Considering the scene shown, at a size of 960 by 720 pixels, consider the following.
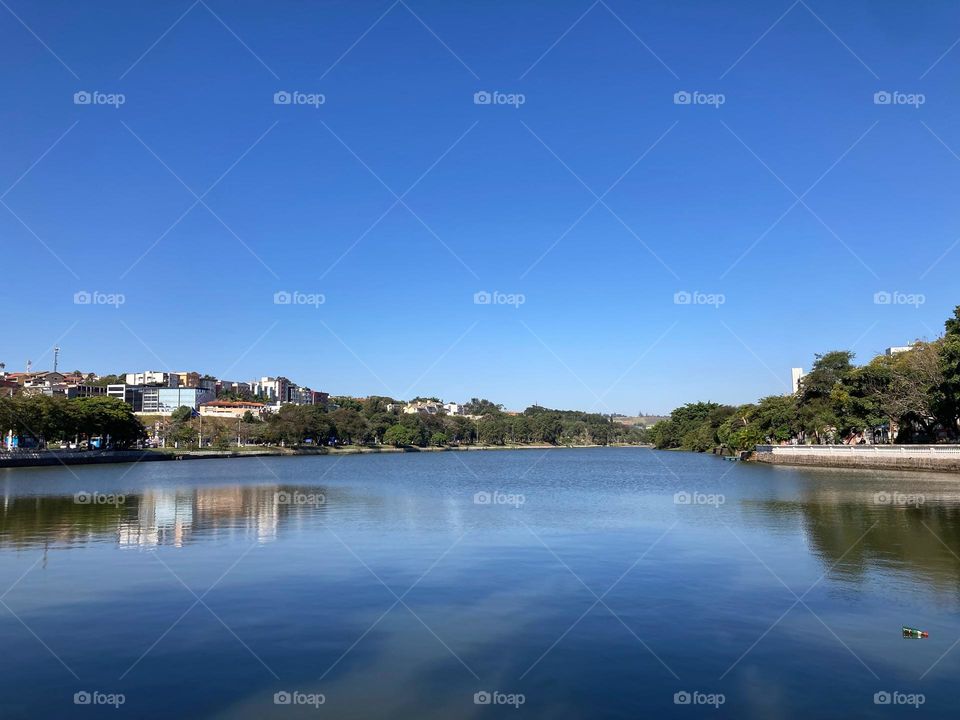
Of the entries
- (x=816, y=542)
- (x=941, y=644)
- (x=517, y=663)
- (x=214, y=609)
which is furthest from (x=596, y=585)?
(x=816, y=542)

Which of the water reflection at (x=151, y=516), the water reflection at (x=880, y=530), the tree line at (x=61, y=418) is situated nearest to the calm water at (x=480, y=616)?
the water reflection at (x=880, y=530)

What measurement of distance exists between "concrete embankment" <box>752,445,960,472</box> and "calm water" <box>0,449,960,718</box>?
2746cm

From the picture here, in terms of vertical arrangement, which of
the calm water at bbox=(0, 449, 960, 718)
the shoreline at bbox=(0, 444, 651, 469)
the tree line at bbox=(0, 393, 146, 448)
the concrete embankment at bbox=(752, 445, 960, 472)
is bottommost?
the shoreline at bbox=(0, 444, 651, 469)

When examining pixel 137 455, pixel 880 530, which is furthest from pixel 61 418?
pixel 880 530

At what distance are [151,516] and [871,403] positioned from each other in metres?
64.7

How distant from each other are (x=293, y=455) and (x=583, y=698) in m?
123

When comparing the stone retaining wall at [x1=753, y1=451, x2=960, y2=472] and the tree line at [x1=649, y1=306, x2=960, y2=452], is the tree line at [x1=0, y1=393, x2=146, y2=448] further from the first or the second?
the tree line at [x1=649, y1=306, x2=960, y2=452]

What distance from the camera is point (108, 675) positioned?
9977 mm

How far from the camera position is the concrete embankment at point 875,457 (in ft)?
162

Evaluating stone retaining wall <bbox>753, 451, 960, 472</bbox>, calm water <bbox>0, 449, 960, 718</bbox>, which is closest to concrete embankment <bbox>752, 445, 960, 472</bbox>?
stone retaining wall <bbox>753, 451, 960, 472</bbox>

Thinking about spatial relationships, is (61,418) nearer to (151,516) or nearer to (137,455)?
(137,455)

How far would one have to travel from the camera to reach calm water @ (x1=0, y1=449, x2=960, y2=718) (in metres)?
9.27

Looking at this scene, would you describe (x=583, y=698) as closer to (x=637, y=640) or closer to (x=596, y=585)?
(x=637, y=640)

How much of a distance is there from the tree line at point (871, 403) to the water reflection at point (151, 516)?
139 feet
